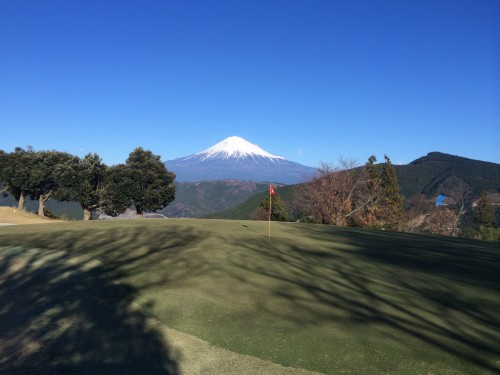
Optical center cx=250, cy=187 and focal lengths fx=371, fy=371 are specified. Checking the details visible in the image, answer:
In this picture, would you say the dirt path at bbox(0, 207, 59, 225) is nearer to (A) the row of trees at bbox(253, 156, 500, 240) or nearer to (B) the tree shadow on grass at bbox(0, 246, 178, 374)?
(B) the tree shadow on grass at bbox(0, 246, 178, 374)

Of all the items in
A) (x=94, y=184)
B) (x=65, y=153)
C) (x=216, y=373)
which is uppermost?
(x=65, y=153)

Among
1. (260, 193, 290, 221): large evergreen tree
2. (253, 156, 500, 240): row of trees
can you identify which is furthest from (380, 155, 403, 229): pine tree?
(260, 193, 290, 221): large evergreen tree

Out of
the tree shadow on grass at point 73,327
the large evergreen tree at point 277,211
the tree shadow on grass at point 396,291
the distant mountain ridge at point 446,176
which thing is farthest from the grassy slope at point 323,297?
the distant mountain ridge at point 446,176

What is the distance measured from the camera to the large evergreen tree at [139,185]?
47469 mm

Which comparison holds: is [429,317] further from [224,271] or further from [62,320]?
[62,320]

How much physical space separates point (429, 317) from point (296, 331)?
278 centimetres

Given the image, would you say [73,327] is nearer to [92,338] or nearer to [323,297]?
[92,338]

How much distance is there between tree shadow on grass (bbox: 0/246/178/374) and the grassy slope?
647mm

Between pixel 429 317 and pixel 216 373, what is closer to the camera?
pixel 216 373

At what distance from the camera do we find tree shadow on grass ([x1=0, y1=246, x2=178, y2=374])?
17.9 ft

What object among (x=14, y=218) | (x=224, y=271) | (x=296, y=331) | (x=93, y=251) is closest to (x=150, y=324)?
(x=296, y=331)

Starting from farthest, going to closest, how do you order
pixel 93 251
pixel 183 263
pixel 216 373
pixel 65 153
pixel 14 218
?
pixel 65 153 < pixel 14 218 < pixel 93 251 < pixel 183 263 < pixel 216 373

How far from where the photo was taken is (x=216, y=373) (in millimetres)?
5246

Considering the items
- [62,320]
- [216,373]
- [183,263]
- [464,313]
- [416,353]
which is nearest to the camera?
[216,373]
